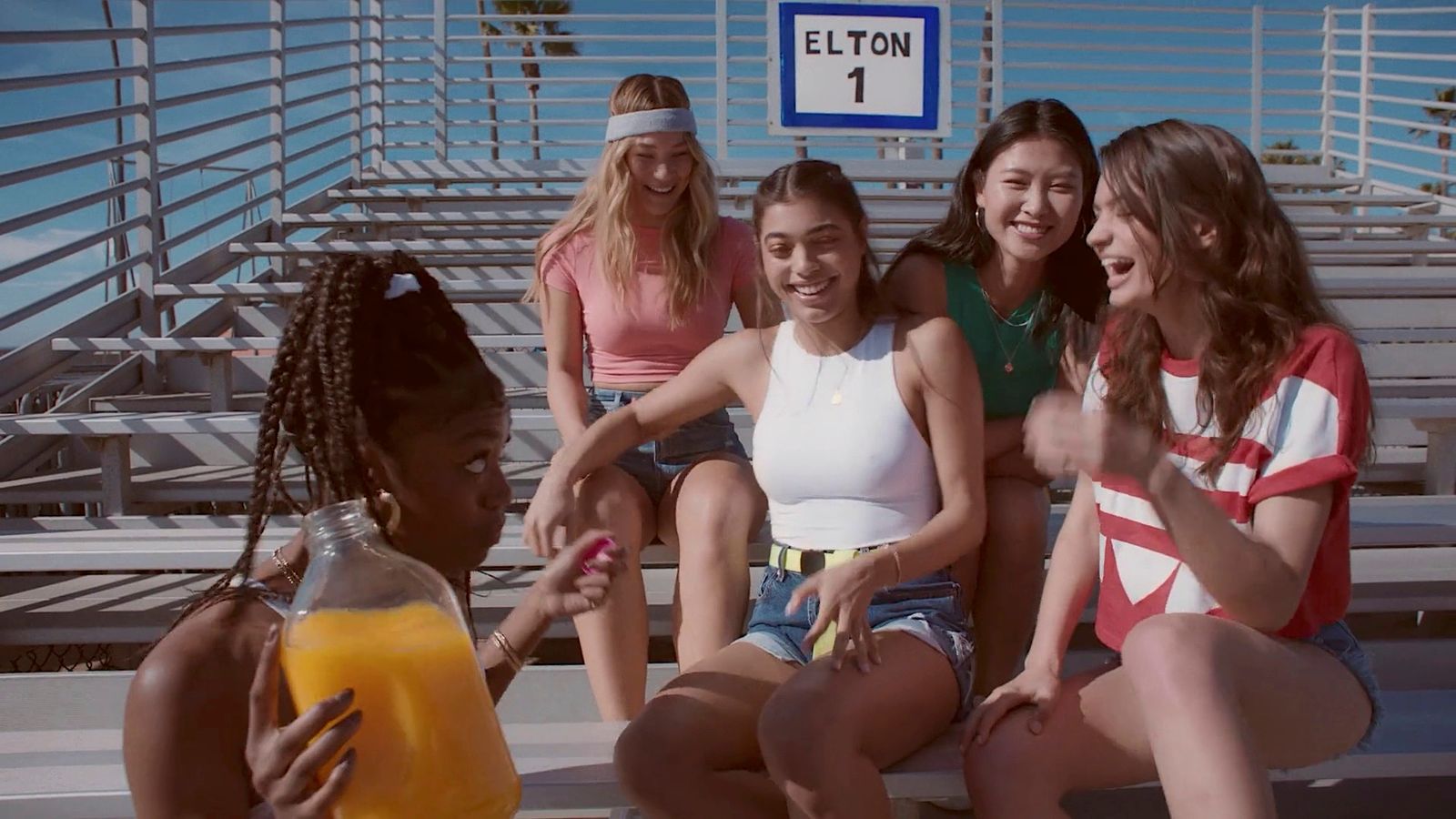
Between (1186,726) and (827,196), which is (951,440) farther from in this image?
(1186,726)

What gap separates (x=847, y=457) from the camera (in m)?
1.73

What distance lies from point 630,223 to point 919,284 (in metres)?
0.69

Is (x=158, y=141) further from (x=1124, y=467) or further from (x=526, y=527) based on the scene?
(x=1124, y=467)

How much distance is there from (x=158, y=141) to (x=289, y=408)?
15.5 ft

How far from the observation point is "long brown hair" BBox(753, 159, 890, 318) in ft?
5.78

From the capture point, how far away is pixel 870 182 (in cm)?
805

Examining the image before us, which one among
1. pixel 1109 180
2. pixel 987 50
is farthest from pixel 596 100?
pixel 1109 180

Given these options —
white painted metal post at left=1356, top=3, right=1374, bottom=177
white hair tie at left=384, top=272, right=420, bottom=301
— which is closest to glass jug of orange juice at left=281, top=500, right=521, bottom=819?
white hair tie at left=384, top=272, right=420, bottom=301

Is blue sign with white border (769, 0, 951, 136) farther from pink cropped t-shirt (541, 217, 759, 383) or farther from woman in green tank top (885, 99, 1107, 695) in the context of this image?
woman in green tank top (885, 99, 1107, 695)

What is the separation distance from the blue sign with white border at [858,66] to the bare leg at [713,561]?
400 centimetres

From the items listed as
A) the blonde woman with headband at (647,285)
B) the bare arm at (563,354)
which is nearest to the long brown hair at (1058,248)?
the blonde woman with headband at (647,285)

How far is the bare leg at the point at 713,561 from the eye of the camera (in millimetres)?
1876

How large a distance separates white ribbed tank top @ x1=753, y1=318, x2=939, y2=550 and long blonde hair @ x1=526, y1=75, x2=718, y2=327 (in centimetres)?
54

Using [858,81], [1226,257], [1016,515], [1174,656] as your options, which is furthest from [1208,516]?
A: [858,81]
